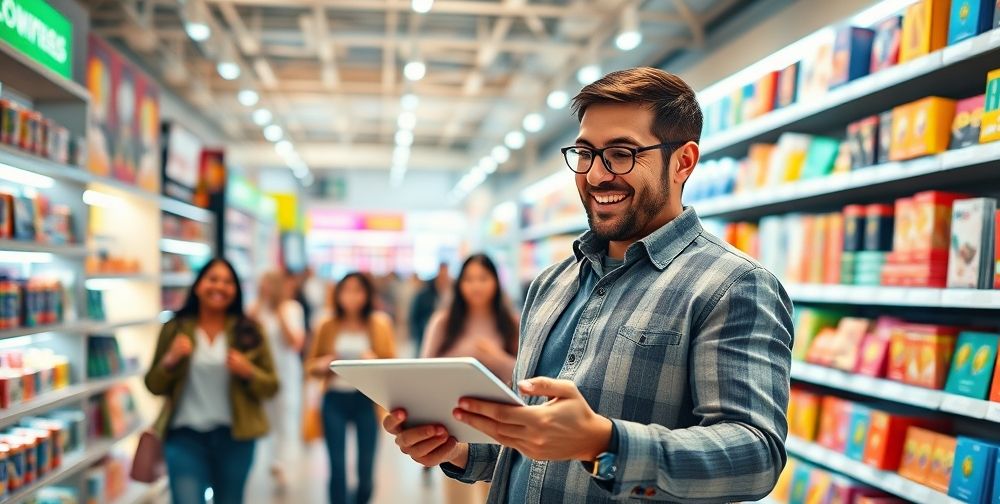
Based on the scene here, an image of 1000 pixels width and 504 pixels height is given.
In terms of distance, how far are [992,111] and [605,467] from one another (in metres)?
2.05

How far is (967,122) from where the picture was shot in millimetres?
2785

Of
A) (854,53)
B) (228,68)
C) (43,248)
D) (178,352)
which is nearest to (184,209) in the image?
(228,68)

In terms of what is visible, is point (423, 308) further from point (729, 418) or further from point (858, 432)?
point (729, 418)

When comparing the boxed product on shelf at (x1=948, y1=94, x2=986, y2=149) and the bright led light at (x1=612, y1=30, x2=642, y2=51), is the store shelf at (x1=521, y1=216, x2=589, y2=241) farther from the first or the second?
the boxed product on shelf at (x1=948, y1=94, x2=986, y2=149)

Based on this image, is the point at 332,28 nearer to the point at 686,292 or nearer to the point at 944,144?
the point at 944,144

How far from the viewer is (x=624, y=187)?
1554mm

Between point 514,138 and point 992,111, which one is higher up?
point 514,138

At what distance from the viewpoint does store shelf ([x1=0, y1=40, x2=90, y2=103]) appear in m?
3.48

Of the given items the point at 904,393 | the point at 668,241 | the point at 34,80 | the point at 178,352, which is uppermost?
the point at 34,80

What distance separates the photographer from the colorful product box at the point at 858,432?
129 inches

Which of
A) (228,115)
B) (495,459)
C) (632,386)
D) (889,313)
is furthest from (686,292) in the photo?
(228,115)

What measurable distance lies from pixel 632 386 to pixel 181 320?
3.10 metres

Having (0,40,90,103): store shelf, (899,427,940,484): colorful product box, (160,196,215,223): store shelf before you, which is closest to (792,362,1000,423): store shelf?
(899,427,940,484): colorful product box

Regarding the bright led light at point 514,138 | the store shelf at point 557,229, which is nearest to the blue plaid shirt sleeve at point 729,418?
the store shelf at point 557,229
